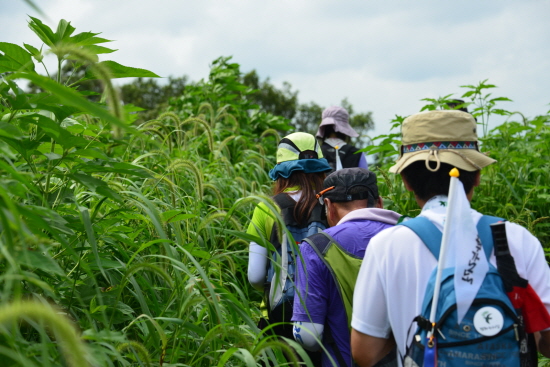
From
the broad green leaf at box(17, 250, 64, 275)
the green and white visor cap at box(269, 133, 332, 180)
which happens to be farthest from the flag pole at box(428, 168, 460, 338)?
the green and white visor cap at box(269, 133, 332, 180)

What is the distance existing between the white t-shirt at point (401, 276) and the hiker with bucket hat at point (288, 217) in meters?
1.17

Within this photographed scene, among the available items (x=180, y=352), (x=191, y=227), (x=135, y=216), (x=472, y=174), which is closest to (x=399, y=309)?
(x=472, y=174)

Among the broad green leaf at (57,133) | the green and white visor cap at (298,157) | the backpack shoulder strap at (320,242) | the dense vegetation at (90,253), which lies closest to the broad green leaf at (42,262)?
the dense vegetation at (90,253)

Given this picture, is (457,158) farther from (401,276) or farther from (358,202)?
(358,202)

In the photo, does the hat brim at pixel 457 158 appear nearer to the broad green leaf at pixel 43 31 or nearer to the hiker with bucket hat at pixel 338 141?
the broad green leaf at pixel 43 31

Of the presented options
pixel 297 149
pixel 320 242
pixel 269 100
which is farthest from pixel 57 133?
pixel 269 100

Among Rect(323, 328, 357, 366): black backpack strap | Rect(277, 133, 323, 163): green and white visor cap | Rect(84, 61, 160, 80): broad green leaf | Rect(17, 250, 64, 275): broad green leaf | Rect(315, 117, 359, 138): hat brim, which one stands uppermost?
Rect(84, 61, 160, 80): broad green leaf

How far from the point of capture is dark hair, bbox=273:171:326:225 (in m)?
3.32

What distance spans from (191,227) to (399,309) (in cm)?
194

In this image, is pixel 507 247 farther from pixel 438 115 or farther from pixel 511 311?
pixel 438 115

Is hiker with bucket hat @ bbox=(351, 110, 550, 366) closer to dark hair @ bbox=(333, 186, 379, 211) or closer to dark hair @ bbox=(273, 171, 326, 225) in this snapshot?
dark hair @ bbox=(333, 186, 379, 211)

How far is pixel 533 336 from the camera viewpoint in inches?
69.0

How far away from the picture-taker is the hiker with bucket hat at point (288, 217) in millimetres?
3150

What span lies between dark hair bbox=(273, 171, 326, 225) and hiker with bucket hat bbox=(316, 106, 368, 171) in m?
1.98
